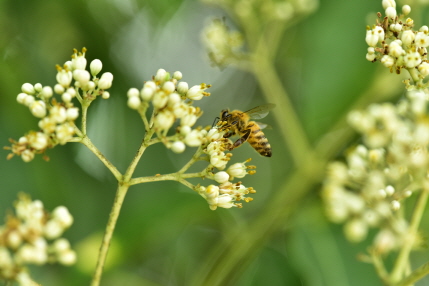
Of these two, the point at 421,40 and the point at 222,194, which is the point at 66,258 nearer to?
the point at 222,194

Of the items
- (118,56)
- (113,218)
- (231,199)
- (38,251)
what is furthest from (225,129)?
(118,56)

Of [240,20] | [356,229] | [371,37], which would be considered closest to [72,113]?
[356,229]

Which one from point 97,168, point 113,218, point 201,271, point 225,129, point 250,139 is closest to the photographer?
point 113,218

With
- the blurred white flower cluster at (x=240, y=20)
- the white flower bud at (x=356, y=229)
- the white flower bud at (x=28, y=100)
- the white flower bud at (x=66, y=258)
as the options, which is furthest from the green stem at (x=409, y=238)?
the blurred white flower cluster at (x=240, y=20)

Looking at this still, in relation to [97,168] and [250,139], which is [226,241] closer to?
[250,139]

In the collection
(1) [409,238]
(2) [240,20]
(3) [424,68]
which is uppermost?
(2) [240,20]

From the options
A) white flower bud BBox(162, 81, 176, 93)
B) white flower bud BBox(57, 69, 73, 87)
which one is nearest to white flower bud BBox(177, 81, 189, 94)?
white flower bud BBox(162, 81, 176, 93)
